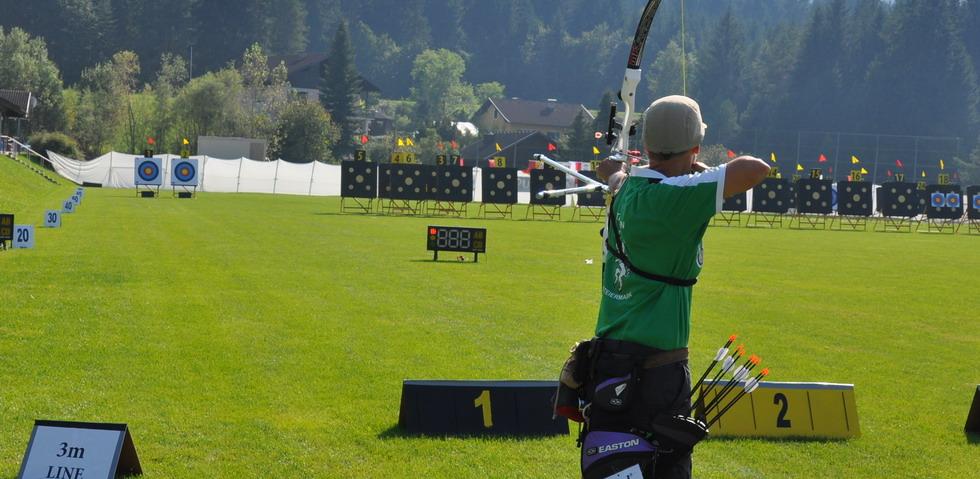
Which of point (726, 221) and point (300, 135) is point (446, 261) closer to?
point (726, 221)

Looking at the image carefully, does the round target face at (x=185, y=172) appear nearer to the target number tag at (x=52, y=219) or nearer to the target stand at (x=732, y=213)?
the target stand at (x=732, y=213)

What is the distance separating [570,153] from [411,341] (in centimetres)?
10599

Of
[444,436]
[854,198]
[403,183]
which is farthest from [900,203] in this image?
[444,436]

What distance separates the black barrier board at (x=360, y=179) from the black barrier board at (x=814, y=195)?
893 inches

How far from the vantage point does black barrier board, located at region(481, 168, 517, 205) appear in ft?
190

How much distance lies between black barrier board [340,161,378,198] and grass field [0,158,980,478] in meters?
26.0

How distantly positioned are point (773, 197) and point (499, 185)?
590 inches

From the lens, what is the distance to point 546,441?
905 cm

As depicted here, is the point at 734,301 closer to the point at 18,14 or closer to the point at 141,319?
the point at 141,319

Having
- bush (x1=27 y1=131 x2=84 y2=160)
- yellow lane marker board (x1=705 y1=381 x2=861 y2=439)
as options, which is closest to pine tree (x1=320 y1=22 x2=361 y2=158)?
bush (x1=27 y1=131 x2=84 y2=160)

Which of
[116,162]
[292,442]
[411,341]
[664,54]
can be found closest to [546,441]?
[292,442]

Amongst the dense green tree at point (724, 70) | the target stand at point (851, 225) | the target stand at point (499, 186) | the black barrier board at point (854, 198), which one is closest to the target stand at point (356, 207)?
the target stand at point (499, 186)

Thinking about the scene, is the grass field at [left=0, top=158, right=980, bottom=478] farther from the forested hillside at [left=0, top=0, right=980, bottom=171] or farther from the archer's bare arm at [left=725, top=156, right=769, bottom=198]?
the forested hillside at [left=0, top=0, right=980, bottom=171]

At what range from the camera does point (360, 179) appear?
56406 millimetres
